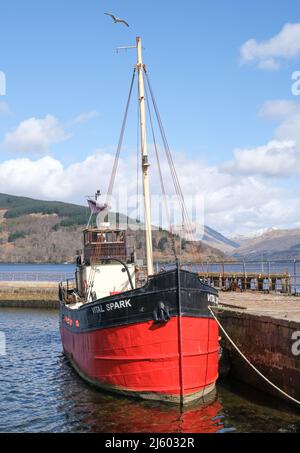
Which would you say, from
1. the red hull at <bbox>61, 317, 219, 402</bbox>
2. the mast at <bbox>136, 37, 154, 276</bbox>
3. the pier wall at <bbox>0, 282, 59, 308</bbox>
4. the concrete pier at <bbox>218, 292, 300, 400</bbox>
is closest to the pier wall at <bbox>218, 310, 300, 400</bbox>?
the concrete pier at <bbox>218, 292, 300, 400</bbox>

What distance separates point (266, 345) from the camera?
57.8 feet

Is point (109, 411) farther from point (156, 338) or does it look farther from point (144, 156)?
point (144, 156)

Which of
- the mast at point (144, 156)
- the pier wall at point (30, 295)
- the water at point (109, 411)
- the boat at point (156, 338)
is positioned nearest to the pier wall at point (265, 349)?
the water at point (109, 411)

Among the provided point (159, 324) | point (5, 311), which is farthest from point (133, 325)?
point (5, 311)

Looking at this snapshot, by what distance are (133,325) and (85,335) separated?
137 inches

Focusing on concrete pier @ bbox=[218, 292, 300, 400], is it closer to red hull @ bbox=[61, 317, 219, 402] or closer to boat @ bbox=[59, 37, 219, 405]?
boat @ bbox=[59, 37, 219, 405]

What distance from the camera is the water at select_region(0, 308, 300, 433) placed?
47.7 ft

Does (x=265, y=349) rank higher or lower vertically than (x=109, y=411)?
higher

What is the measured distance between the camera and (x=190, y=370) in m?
16.1

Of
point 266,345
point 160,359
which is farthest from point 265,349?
point 160,359

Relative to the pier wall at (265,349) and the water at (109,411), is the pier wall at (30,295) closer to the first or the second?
the water at (109,411)

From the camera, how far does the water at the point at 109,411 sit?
47.7 feet

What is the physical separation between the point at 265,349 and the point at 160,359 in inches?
166
